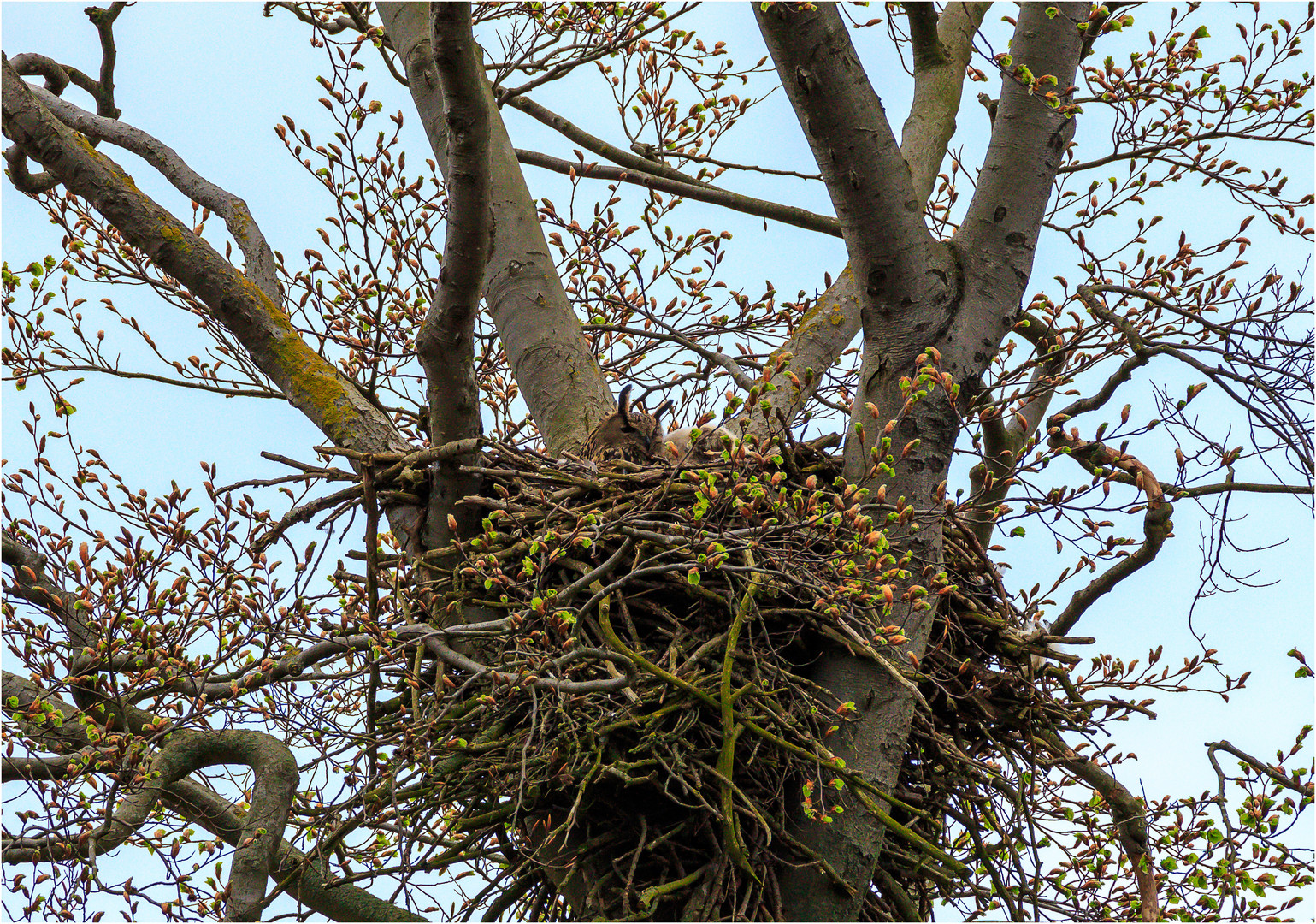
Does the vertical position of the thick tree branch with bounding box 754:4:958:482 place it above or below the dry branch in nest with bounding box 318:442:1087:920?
above

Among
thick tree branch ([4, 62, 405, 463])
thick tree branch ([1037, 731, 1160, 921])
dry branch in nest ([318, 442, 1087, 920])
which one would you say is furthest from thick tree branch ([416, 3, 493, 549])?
thick tree branch ([1037, 731, 1160, 921])

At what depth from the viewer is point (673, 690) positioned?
3.90 meters

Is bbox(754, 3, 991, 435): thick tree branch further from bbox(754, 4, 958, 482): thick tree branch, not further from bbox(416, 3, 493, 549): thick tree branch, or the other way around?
bbox(416, 3, 493, 549): thick tree branch

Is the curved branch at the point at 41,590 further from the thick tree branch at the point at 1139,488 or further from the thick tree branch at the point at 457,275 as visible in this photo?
the thick tree branch at the point at 1139,488

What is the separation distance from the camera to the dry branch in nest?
375 centimetres

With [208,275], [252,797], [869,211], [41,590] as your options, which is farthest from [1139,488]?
[41,590]

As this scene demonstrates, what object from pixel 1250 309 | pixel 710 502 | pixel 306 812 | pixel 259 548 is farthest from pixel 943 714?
pixel 259 548

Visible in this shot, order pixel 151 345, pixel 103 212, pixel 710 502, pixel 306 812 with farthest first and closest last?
pixel 151 345 → pixel 103 212 → pixel 306 812 → pixel 710 502

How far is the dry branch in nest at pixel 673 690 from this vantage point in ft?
12.3

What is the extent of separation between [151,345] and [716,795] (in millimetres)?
3734

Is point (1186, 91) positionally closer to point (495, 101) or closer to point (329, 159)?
point (495, 101)

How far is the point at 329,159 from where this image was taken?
19.0ft

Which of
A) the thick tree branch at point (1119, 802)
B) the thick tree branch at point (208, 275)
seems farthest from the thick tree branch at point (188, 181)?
the thick tree branch at point (1119, 802)

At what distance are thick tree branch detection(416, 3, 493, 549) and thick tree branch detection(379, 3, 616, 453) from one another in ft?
3.40
